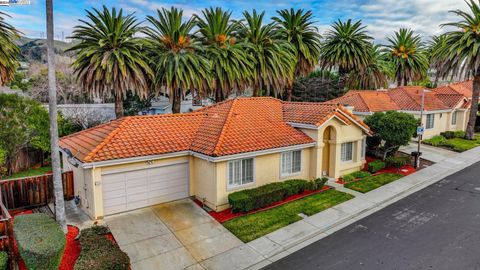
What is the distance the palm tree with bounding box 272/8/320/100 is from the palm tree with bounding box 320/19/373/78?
16.5 feet

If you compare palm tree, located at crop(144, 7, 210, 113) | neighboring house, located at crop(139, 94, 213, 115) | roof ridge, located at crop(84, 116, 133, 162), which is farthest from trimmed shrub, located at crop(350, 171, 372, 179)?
neighboring house, located at crop(139, 94, 213, 115)

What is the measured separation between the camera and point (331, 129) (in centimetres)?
2033

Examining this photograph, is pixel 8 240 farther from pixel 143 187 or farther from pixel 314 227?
pixel 314 227

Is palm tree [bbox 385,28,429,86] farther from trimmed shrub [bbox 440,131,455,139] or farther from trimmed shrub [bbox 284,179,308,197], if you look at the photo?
trimmed shrub [bbox 284,179,308,197]

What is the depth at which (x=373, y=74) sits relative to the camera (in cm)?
4425

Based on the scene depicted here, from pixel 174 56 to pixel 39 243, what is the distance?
731 inches

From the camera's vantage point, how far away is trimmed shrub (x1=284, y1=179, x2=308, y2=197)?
17.1m

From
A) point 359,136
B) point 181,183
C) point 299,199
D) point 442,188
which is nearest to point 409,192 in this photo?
point 442,188

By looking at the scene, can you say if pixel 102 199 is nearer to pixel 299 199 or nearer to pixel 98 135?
pixel 98 135

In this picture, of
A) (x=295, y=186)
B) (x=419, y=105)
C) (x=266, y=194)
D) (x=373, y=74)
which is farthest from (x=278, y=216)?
(x=373, y=74)

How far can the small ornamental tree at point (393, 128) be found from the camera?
876 inches

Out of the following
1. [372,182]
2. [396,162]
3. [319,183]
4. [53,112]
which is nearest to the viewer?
[53,112]

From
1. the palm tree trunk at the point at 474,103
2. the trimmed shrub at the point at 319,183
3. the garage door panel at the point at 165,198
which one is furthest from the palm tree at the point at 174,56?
the palm tree trunk at the point at 474,103

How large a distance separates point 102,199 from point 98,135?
386cm
